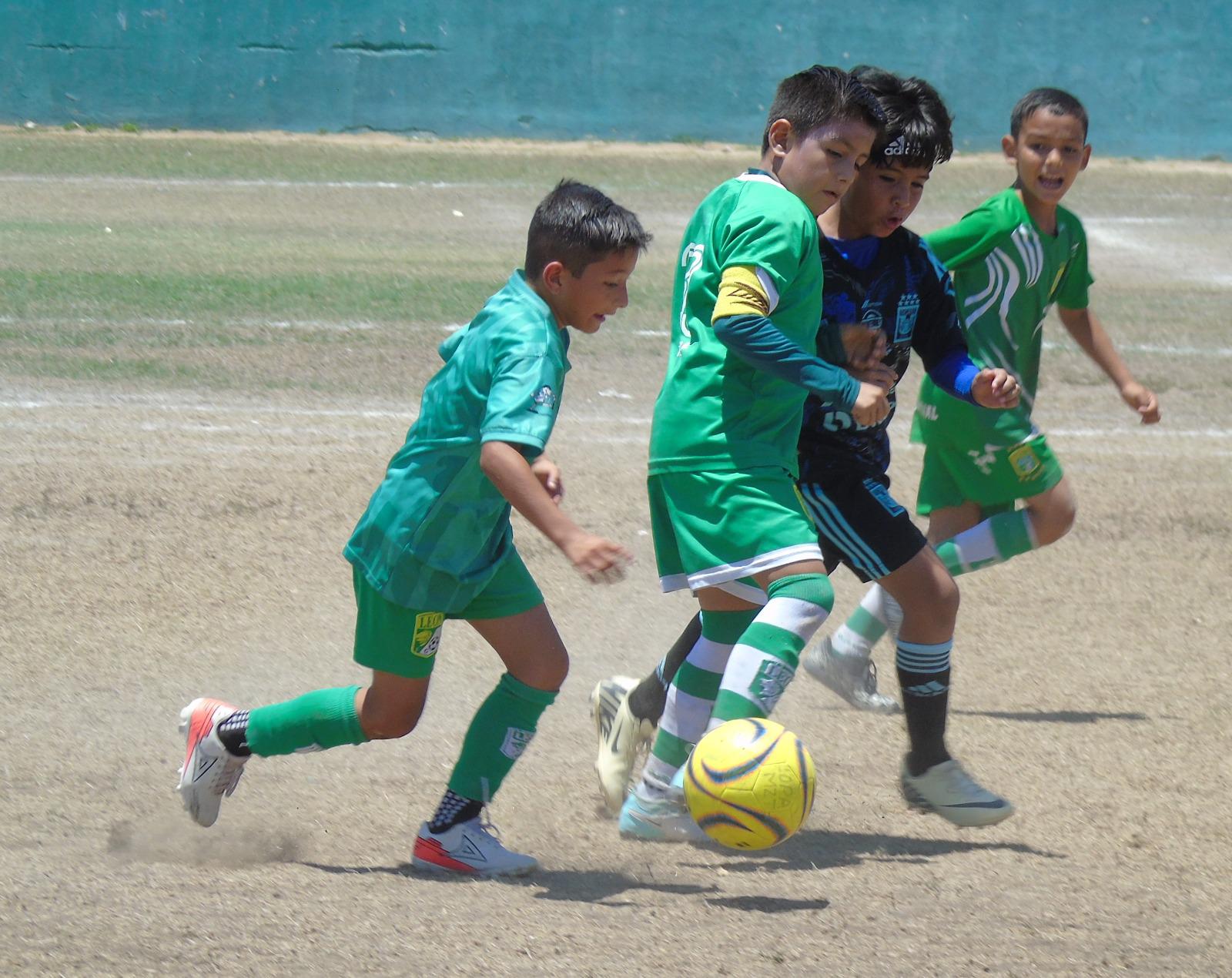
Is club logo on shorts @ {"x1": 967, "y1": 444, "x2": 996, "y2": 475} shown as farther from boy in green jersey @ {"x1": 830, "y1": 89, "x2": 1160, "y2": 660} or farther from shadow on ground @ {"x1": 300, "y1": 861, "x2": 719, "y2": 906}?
shadow on ground @ {"x1": 300, "y1": 861, "x2": 719, "y2": 906}

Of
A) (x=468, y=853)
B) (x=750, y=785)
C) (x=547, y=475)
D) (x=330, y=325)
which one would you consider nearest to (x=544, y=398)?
(x=547, y=475)

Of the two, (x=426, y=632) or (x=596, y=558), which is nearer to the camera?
(x=596, y=558)

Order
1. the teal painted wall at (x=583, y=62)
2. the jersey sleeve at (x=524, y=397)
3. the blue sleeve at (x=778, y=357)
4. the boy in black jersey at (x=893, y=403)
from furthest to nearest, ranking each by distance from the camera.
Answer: the teal painted wall at (x=583, y=62) < the boy in black jersey at (x=893, y=403) < the blue sleeve at (x=778, y=357) < the jersey sleeve at (x=524, y=397)

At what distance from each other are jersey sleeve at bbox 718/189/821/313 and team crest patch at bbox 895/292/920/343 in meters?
0.45

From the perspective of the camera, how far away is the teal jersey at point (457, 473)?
3289 mm

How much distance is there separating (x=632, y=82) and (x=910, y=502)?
1198 cm

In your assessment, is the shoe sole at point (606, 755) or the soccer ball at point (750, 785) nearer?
the soccer ball at point (750, 785)

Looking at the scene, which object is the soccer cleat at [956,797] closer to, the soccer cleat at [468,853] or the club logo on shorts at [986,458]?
the soccer cleat at [468,853]

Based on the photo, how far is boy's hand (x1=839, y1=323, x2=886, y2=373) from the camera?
12.2 feet

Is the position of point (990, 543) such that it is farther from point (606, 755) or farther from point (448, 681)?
point (448, 681)

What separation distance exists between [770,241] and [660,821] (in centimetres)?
139

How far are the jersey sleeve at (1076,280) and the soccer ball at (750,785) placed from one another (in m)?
2.18

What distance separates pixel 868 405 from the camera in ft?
10.8

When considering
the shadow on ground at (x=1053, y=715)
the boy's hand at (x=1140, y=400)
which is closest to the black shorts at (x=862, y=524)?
the shadow on ground at (x=1053, y=715)
